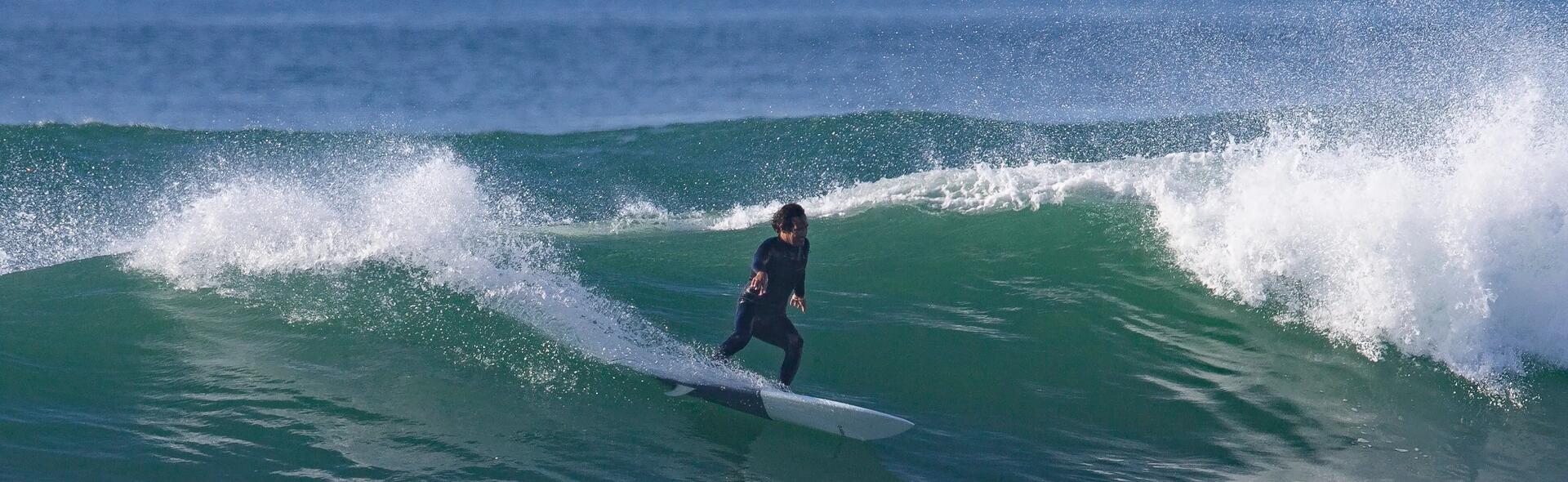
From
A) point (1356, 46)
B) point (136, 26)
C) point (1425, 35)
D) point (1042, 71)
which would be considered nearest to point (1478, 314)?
point (1042, 71)

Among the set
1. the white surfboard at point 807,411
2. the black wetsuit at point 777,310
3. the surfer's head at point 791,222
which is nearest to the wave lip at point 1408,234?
the white surfboard at point 807,411

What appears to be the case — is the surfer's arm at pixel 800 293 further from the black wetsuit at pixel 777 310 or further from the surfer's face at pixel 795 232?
the surfer's face at pixel 795 232

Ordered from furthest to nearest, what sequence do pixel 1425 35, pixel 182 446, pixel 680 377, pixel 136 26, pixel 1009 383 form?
pixel 136 26
pixel 1425 35
pixel 1009 383
pixel 680 377
pixel 182 446

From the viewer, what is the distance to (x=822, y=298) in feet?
34.4

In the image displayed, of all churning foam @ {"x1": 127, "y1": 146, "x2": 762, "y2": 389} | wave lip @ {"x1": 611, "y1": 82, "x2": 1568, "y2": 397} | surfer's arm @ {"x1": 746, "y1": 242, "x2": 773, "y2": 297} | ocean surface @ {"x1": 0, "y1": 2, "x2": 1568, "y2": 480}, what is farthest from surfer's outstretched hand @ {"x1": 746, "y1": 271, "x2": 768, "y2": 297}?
wave lip @ {"x1": 611, "y1": 82, "x2": 1568, "y2": 397}

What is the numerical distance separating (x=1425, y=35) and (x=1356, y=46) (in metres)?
5.01

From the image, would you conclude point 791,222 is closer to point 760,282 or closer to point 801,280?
point 760,282

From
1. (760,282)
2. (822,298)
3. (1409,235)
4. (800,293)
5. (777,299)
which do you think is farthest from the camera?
(822,298)

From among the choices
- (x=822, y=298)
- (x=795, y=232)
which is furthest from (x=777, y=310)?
(x=822, y=298)

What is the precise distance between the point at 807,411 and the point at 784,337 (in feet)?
2.06

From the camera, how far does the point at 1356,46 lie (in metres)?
32.3

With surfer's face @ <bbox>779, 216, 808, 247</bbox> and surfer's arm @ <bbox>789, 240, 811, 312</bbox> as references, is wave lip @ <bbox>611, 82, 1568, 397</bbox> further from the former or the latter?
surfer's face @ <bbox>779, 216, 808, 247</bbox>

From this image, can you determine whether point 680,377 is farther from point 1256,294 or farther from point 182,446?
point 1256,294

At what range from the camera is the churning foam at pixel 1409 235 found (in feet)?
30.2
